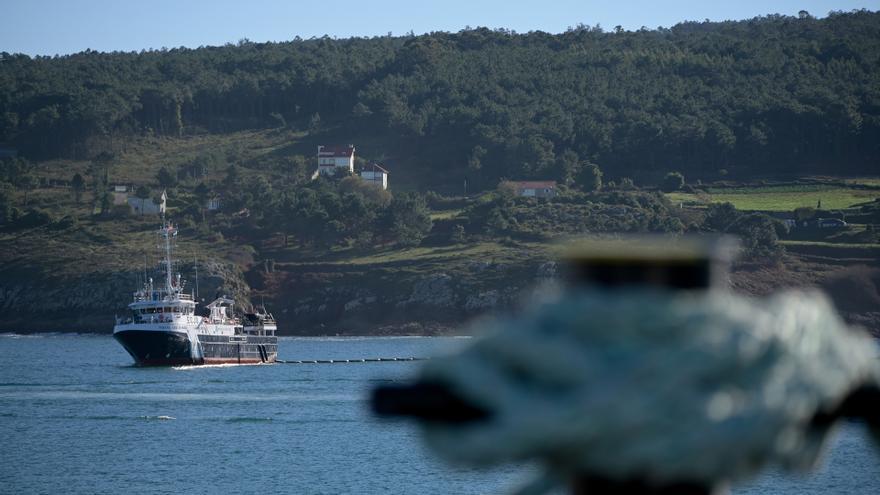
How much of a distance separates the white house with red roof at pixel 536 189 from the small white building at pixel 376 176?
17.6 metres

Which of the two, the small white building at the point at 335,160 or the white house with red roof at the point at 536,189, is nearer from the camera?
Result: the white house with red roof at the point at 536,189

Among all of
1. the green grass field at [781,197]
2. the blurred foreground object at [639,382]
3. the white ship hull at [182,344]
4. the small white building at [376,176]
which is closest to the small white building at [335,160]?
the small white building at [376,176]

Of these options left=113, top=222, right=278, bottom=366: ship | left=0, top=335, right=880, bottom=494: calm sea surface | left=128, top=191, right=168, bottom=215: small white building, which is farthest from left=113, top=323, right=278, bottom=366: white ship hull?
left=128, top=191, right=168, bottom=215: small white building

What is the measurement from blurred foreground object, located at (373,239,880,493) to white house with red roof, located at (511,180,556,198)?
17077 cm

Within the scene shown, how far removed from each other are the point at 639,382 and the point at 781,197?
16116 centimetres

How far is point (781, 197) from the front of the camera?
15900 cm

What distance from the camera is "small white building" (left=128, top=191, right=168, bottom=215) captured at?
176m

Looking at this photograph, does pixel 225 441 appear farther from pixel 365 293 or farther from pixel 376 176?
pixel 376 176

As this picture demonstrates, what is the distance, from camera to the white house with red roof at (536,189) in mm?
174087

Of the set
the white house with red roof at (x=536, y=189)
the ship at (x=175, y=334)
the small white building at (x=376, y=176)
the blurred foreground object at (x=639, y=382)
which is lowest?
the ship at (x=175, y=334)

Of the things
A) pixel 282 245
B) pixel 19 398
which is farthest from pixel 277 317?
pixel 19 398

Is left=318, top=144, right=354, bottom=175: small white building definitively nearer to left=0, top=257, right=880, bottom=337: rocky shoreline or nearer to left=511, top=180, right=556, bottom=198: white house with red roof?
left=511, top=180, right=556, bottom=198: white house with red roof

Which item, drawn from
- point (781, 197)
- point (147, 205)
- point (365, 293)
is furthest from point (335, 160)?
point (781, 197)

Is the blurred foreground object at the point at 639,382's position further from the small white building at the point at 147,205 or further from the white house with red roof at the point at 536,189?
the small white building at the point at 147,205
